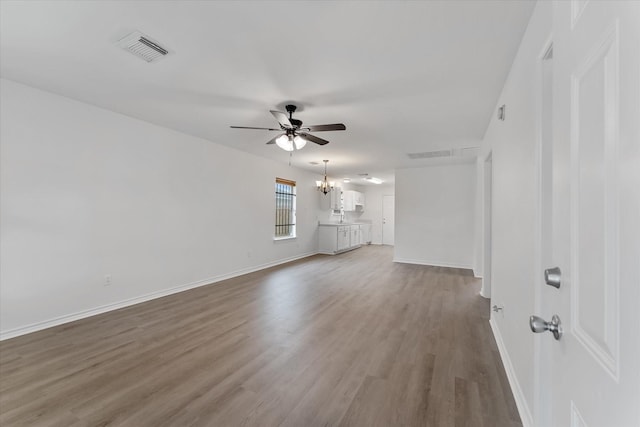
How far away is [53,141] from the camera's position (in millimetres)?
3168

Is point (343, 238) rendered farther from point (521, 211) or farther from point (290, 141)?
point (521, 211)

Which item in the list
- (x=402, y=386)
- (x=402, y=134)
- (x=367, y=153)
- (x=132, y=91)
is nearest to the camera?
(x=402, y=386)

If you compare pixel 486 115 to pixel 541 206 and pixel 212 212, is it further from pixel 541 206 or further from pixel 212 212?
pixel 212 212

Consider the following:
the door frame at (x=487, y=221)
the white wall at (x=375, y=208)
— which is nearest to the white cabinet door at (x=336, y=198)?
the white wall at (x=375, y=208)

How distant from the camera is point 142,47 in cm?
224

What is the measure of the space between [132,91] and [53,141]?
43.5 inches

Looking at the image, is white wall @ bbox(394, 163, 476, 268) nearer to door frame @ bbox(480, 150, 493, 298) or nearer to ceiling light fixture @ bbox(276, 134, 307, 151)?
door frame @ bbox(480, 150, 493, 298)

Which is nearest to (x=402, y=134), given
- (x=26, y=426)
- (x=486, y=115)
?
(x=486, y=115)

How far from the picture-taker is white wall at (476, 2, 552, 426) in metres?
1.65

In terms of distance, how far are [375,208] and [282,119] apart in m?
9.10

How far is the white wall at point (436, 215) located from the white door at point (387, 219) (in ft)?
13.4

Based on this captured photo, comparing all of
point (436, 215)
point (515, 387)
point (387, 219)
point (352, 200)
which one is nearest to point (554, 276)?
point (515, 387)

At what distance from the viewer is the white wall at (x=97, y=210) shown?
292 centimetres

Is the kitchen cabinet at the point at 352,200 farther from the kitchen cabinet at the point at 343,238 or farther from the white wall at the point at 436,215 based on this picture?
the white wall at the point at 436,215
